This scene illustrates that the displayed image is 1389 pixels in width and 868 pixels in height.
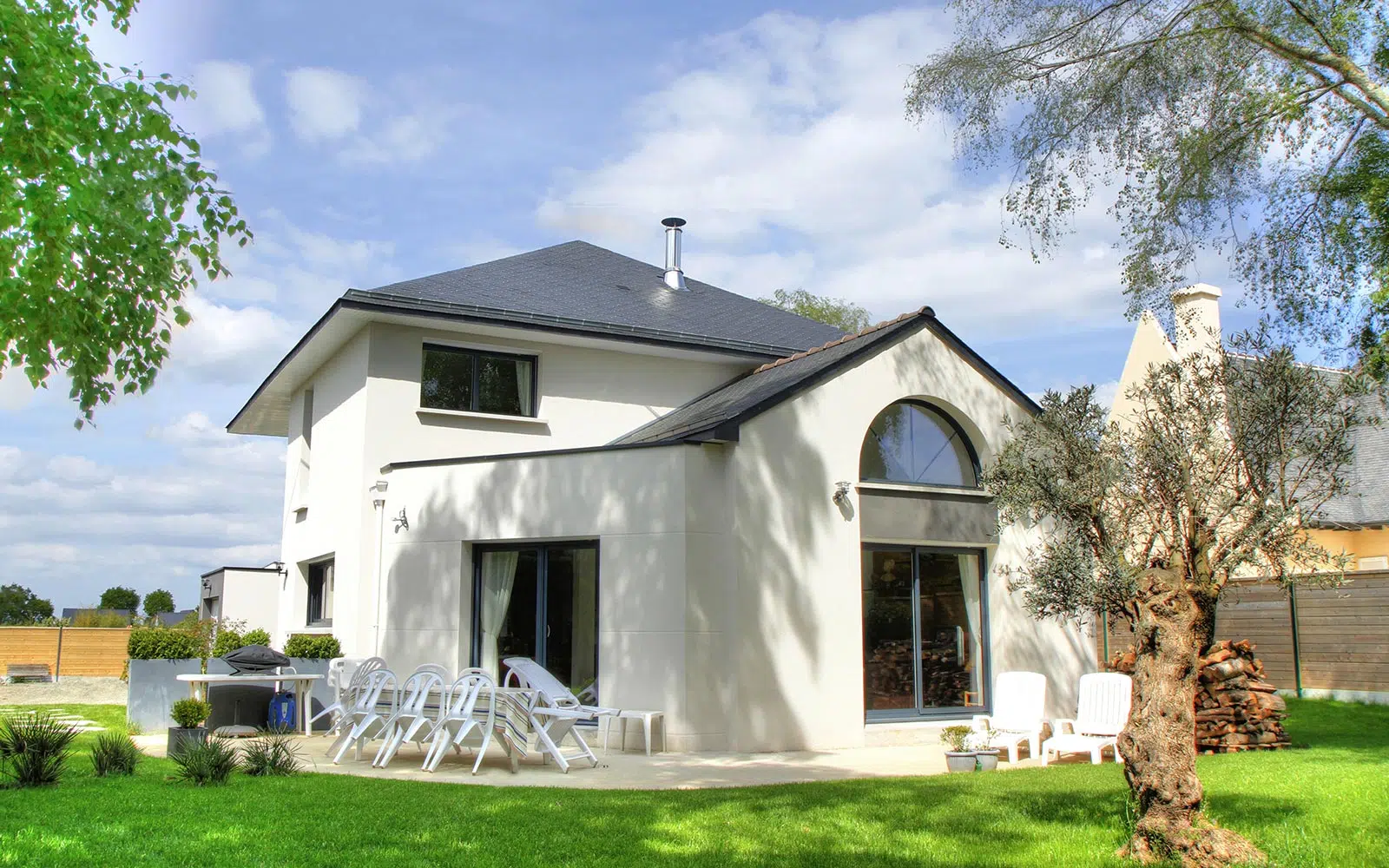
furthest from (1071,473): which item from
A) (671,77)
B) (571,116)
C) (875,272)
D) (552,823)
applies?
(875,272)

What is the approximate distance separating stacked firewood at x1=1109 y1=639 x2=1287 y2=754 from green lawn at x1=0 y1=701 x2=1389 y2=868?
2.41m

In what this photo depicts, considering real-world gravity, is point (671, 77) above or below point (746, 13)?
below

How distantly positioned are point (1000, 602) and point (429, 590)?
824cm

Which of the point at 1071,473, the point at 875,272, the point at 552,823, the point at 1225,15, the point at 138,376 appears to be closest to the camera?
the point at 552,823

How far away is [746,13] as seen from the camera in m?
14.9

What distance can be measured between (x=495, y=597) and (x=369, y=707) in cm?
351

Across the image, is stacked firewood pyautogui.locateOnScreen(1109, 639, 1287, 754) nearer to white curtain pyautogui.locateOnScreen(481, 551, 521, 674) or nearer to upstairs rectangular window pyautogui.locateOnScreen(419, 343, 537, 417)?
white curtain pyautogui.locateOnScreen(481, 551, 521, 674)

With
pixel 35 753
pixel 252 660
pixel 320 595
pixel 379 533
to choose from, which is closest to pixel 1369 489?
pixel 379 533

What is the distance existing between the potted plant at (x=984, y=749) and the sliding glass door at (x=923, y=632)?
201 cm

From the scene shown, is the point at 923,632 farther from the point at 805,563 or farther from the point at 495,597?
the point at 495,597

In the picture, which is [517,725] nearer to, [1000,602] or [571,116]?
[1000,602]

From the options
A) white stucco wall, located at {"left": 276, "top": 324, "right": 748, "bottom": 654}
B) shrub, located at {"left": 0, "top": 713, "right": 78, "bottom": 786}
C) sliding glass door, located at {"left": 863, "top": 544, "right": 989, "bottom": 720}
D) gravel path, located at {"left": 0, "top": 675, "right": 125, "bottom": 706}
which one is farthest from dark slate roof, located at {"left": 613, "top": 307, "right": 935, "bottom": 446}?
gravel path, located at {"left": 0, "top": 675, "right": 125, "bottom": 706}

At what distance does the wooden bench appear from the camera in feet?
91.1

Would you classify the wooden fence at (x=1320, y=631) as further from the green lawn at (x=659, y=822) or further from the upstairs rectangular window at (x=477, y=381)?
the upstairs rectangular window at (x=477, y=381)
